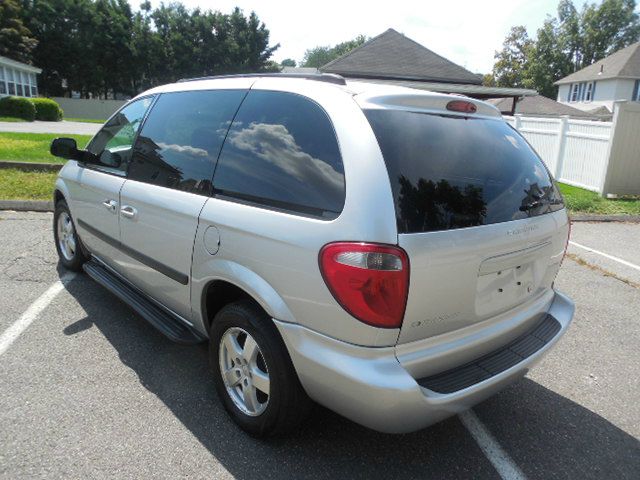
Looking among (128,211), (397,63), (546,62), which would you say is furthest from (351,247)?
(546,62)

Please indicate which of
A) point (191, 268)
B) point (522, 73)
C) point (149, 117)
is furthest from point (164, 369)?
point (522, 73)

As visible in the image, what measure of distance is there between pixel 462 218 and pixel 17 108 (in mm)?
33411

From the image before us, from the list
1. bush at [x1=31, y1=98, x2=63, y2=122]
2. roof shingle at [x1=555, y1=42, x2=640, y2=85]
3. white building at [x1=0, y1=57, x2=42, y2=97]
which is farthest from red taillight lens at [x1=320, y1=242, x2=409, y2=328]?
roof shingle at [x1=555, y1=42, x2=640, y2=85]

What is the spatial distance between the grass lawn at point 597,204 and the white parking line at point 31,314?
889 cm

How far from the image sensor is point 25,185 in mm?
8258

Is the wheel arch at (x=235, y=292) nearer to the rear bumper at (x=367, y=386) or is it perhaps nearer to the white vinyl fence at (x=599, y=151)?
the rear bumper at (x=367, y=386)

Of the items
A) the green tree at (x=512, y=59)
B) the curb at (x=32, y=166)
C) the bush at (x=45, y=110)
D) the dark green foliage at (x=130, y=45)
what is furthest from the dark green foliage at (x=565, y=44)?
the curb at (x=32, y=166)

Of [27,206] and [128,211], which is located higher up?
[128,211]

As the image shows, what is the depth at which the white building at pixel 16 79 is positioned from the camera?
34.7 metres

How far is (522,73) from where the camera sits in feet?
204

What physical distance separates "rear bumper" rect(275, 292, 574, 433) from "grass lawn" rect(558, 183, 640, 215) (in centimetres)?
878

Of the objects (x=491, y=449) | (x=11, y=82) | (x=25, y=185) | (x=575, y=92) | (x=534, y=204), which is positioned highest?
(x=575, y=92)

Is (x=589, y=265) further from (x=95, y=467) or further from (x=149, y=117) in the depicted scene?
(x=95, y=467)

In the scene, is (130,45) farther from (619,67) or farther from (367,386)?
(367,386)
